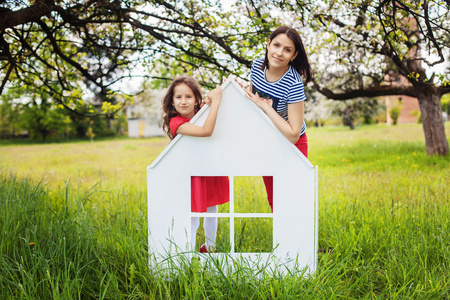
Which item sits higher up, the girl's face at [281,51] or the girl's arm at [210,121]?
the girl's face at [281,51]

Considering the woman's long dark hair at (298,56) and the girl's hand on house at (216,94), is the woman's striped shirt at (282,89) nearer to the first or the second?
the woman's long dark hair at (298,56)

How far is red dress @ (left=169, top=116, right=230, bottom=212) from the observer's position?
2.62 m

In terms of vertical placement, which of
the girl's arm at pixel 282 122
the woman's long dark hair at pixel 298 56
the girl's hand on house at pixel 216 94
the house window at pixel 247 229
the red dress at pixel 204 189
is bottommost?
the house window at pixel 247 229

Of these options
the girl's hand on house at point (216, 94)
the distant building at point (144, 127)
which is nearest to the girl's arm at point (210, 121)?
the girl's hand on house at point (216, 94)

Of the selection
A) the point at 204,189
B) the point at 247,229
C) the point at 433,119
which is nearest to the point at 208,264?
the point at 204,189

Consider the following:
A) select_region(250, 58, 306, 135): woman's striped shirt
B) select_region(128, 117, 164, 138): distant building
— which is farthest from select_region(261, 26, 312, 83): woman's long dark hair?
select_region(128, 117, 164, 138): distant building

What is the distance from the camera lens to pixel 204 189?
9.04 feet

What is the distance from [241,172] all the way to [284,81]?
72 cm

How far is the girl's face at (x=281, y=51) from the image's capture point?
8.30 ft

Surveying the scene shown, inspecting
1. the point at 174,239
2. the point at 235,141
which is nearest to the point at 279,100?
the point at 235,141

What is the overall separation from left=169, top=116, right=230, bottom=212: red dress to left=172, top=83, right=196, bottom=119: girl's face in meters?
0.10

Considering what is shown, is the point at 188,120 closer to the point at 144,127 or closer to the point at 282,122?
the point at 282,122

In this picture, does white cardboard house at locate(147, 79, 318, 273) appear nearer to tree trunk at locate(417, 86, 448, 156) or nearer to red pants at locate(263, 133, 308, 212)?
red pants at locate(263, 133, 308, 212)

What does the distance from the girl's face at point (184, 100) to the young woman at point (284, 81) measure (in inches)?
17.8
